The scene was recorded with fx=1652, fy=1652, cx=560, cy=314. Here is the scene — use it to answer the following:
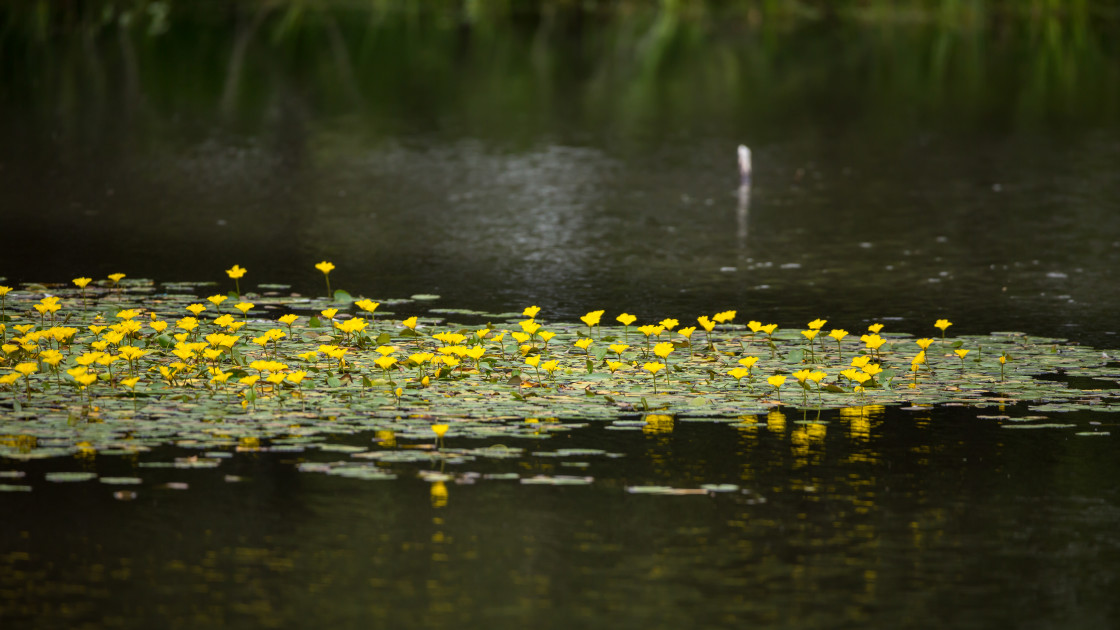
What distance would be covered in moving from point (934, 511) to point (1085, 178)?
972cm

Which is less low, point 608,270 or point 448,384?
point 608,270

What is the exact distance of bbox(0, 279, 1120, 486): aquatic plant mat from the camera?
6023mm

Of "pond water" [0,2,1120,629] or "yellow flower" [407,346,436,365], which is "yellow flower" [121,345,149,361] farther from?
"yellow flower" [407,346,436,365]

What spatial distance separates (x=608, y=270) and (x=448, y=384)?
3.44m

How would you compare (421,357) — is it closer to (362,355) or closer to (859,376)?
(362,355)

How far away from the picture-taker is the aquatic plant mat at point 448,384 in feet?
19.8

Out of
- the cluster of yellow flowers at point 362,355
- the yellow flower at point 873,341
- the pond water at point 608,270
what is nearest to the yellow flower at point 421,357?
the cluster of yellow flowers at point 362,355

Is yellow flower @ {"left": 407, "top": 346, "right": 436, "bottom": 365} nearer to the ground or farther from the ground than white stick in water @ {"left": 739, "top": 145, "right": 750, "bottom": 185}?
nearer to the ground

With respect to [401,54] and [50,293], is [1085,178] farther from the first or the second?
[401,54]

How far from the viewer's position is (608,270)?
1020cm

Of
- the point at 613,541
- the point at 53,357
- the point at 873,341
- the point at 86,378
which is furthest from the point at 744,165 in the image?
the point at 613,541

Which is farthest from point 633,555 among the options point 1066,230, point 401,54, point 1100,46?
point 1100,46

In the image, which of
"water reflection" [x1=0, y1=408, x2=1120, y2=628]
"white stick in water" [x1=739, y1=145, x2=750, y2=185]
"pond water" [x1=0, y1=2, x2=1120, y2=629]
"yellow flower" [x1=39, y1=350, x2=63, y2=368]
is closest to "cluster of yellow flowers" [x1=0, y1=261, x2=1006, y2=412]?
"yellow flower" [x1=39, y1=350, x2=63, y2=368]

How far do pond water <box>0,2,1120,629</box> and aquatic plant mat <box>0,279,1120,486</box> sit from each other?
14cm
